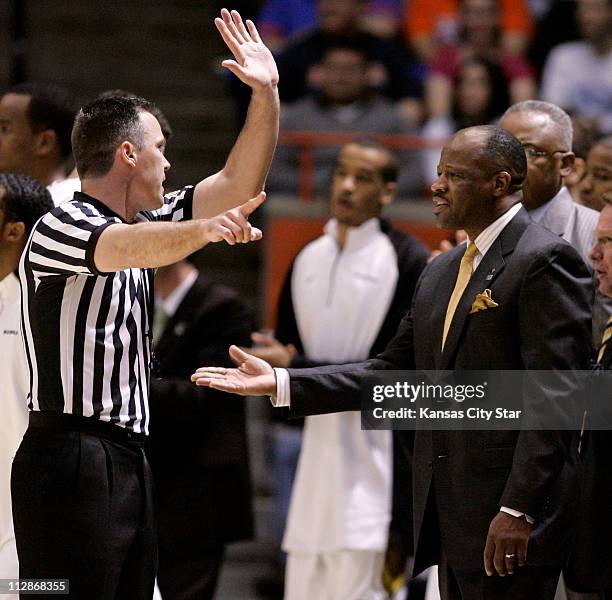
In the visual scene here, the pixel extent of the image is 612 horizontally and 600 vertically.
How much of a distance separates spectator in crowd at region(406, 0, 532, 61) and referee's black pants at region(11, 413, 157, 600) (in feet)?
19.7

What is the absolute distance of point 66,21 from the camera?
1077 centimetres

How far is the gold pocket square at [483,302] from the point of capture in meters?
4.25

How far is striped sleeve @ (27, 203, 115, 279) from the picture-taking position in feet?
13.0

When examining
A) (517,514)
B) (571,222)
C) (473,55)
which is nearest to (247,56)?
(571,222)

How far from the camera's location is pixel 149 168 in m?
4.29

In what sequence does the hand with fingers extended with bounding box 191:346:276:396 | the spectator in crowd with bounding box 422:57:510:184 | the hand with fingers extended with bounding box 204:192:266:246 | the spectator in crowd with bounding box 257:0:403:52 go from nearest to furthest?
the hand with fingers extended with bounding box 204:192:266:246 → the hand with fingers extended with bounding box 191:346:276:396 → the spectator in crowd with bounding box 422:57:510:184 → the spectator in crowd with bounding box 257:0:403:52

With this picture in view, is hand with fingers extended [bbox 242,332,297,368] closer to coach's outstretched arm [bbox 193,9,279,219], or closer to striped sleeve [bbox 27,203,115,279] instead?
coach's outstretched arm [bbox 193,9,279,219]

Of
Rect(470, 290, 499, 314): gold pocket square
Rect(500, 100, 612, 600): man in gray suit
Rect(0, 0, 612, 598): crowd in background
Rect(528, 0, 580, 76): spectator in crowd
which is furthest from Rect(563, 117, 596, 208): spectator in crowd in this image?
Rect(528, 0, 580, 76): spectator in crowd

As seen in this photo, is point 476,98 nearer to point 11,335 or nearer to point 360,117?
point 360,117

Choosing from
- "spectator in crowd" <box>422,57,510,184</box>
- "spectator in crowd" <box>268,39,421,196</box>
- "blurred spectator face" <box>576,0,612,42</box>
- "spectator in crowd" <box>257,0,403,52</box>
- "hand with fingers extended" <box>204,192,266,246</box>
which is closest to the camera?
"hand with fingers extended" <box>204,192,266,246</box>

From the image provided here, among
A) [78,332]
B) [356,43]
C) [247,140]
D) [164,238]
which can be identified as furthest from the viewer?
[356,43]

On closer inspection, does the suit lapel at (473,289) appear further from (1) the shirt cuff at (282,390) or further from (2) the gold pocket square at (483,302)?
(1) the shirt cuff at (282,390)

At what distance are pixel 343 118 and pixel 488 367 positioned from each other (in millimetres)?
4378

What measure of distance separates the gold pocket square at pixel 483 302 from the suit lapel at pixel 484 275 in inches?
0.9
